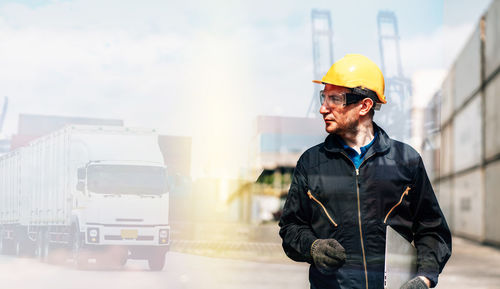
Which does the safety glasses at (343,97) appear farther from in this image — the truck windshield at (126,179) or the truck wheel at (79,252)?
the truck wheel at (79,252)

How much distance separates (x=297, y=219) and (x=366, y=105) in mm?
530

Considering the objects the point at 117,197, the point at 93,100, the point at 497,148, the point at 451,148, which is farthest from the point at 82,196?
the point at 451,148

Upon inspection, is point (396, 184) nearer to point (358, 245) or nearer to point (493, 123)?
point (358, 245)

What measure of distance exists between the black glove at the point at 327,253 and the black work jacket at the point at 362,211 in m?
0.04

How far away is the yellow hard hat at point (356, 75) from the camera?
8.85 feet

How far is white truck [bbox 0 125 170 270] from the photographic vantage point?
6.54 meters

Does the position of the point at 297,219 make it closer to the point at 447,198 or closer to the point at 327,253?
the point at 327,253

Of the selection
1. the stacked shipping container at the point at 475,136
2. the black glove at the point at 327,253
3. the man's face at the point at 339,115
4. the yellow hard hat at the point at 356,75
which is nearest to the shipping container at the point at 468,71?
the stacked shipping container at the point at 475,136

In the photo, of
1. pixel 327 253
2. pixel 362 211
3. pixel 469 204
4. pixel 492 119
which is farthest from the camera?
pixel 469 204

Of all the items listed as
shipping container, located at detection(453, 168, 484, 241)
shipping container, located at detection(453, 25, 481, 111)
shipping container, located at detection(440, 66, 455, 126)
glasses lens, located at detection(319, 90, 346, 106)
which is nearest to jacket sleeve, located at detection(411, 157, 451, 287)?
glasses lens, located at detection(319, 90, 346, 106)

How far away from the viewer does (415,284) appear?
2562 millimetres

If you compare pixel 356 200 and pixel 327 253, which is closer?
pixel 327 253

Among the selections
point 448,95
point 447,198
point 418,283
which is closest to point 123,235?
point 418,283

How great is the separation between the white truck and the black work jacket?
13.3 feet
